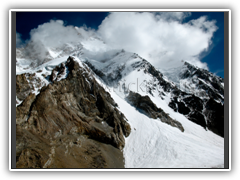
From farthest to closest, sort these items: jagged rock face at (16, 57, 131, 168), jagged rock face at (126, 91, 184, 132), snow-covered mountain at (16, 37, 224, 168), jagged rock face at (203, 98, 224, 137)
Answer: jagged rock face at (203, 98, 224, 137)
jagged rock face at (126, 91, 184, 132)
snow-covered mountain at (16, 37, 224, 168)
jagged rock face at (16, 57, 131, 168)

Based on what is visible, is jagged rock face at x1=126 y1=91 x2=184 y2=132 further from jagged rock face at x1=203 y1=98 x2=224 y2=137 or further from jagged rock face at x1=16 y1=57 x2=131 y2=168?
jagged rock face at x1=203 y1=98 x2=224 y2=137

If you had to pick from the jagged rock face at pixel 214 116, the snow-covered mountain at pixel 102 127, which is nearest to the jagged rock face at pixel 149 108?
the snow-covered mountain at pixel 102 127

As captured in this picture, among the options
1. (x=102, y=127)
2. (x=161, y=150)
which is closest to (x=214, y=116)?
(x=161, y=150)

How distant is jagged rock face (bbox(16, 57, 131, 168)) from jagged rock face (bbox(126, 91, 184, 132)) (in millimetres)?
12244

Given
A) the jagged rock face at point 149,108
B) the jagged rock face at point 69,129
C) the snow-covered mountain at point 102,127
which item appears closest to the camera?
the jagged rock face at point 69,129

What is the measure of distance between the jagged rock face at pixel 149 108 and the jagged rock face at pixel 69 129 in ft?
40.2

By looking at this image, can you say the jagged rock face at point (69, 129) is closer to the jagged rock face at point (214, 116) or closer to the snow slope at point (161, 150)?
the snow slope at point (161, 150)

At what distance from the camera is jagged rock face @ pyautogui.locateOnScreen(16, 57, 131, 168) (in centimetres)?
1411

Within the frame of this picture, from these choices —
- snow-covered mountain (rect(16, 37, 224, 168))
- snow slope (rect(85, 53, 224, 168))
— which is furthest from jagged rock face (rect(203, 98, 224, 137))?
snow slope (rect(85, 53, 224, 168))

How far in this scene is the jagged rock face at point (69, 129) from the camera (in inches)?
555

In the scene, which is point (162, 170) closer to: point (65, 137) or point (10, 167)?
point (10, 167)

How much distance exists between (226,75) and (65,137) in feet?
63.0

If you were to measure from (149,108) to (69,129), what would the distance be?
25.4 m
